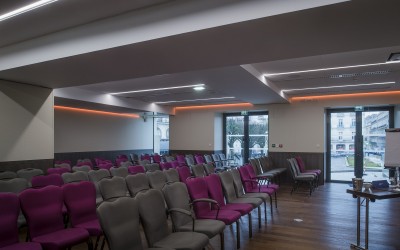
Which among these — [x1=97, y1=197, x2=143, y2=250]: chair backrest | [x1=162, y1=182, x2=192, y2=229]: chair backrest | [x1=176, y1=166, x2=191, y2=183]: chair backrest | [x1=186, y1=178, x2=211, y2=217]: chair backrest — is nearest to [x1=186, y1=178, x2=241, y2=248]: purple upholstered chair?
[x1=186, y1=178, x2=211, y2=217]: chair backrest

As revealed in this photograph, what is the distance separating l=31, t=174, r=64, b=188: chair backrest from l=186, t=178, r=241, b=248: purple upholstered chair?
224 cm

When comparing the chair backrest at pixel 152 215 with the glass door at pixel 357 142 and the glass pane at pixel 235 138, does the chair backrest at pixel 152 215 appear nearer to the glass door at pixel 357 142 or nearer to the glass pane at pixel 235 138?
the glass door at pixel 357 142

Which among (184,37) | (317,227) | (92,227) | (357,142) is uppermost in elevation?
(184,37)

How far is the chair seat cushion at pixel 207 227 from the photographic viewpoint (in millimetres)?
3337

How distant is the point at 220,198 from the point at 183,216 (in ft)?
3.92

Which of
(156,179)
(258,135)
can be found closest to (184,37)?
(156,179)

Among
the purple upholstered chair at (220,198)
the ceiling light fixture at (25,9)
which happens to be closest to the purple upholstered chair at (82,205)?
the purple upholstered chair at (220,198)

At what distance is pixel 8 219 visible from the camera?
9.90 ft

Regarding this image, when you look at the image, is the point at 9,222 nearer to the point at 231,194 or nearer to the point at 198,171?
the point at 231,194

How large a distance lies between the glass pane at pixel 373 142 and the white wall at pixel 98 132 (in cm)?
987

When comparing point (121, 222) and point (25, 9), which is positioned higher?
point (25, 9)

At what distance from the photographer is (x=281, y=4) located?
3102 millimetres

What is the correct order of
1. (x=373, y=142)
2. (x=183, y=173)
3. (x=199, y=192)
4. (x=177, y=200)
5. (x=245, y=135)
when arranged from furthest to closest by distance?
(x=245, y=135) → (x=373, y=142) → (x=183, y=173) → (x=199, y=192) → (x=177, y=200)

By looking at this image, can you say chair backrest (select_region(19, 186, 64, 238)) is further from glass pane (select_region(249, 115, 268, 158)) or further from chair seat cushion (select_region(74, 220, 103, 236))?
glass pane (select_region(249, 115, 268, 158))
